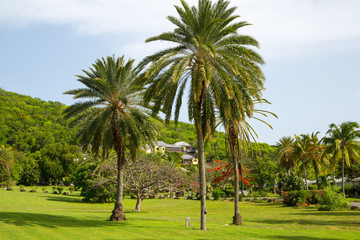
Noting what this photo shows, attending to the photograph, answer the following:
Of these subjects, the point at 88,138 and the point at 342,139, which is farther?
the point at 342,139

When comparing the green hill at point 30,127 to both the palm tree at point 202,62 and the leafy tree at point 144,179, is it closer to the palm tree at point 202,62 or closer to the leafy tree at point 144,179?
the leafy tree at point 144,179

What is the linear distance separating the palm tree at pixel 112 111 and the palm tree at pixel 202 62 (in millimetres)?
4124

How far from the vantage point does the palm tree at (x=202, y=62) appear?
64.7 ft

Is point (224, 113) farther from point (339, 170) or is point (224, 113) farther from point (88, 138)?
point (339, 170)

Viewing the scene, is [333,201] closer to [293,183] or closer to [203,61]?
[293,183]

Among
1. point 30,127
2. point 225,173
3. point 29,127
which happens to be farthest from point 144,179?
point 29,127

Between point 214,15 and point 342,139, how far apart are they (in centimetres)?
3867

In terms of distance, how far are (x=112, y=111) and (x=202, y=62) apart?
357 inches

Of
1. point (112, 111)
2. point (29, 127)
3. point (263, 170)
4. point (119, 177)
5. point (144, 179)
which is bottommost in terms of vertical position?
point (144, 179)

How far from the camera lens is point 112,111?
83.2 feet

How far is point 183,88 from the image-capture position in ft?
68.7

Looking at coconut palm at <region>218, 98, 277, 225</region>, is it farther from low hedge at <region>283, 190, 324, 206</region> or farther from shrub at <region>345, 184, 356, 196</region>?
shrub at <region>345, 184, 356, 196</region>

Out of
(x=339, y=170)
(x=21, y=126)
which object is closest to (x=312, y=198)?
(x=339, y=170)

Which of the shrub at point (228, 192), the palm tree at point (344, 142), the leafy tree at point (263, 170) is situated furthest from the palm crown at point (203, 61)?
the leafy tree at point (263, 170)
